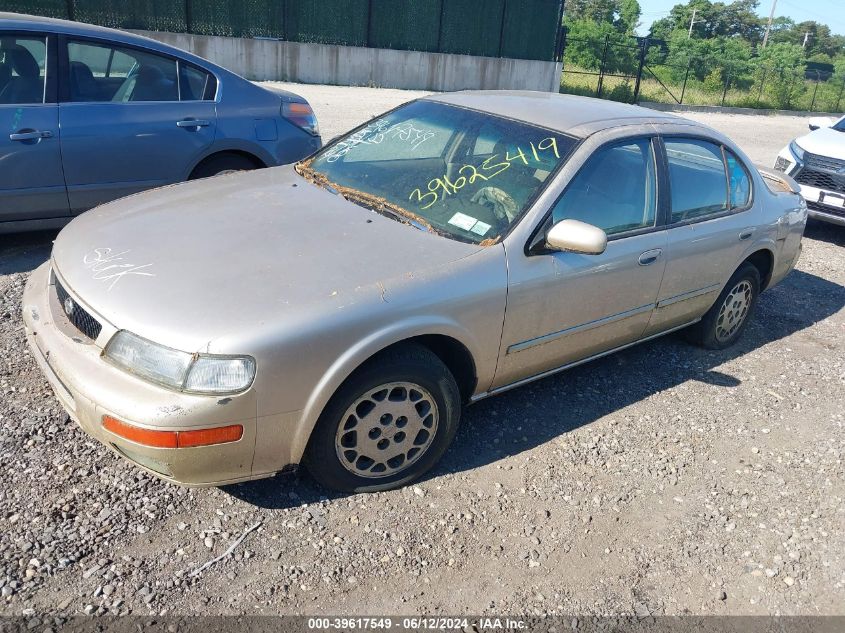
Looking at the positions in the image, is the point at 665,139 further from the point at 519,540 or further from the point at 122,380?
the point at 122,380

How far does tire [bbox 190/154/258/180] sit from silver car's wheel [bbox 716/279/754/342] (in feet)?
12.5

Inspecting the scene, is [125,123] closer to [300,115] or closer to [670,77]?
[300,115]

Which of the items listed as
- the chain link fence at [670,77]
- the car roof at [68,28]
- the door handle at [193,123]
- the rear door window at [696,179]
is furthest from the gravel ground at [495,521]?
the chain link fence at [670,77]

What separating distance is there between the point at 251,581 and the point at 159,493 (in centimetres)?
65

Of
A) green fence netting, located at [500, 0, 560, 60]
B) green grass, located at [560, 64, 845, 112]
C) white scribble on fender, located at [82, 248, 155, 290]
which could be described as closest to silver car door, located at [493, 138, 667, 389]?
white scribble on fender, located at [82, 248, 155, 290]

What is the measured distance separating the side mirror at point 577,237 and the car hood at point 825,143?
21.3 feet

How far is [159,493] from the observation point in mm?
3064

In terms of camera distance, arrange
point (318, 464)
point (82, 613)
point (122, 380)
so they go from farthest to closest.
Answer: point (318, 464)
point (122, 380)
point (82, 613)

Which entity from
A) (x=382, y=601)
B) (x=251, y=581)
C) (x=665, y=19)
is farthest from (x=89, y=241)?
(x=665, y=19)

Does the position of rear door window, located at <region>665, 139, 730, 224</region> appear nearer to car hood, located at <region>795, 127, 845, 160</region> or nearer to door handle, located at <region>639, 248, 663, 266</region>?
door handle, located at <region>639, 248, 663, 266</region>

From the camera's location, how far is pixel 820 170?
8.38 meters

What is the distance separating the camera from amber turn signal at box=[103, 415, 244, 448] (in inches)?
101

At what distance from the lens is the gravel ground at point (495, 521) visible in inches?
106

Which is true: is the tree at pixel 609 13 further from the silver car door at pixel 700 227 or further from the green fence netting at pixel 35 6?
the silver car door at pixel 700 227
